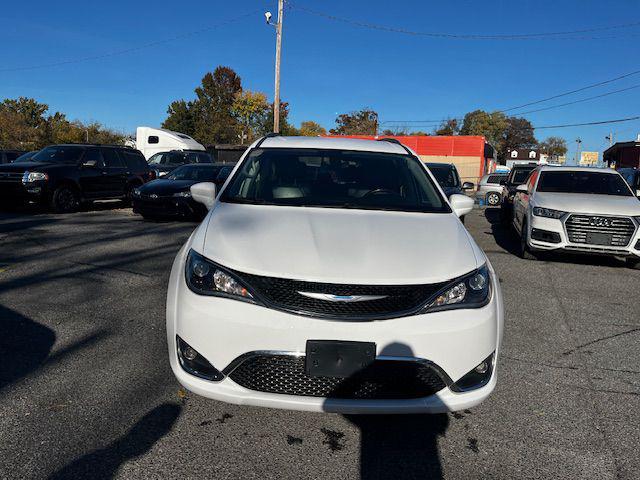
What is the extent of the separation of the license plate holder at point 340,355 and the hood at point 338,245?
307 millimetres

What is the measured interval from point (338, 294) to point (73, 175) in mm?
11491

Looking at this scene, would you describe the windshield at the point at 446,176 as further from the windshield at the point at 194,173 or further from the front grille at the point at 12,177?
the front grille at the point at 12,177

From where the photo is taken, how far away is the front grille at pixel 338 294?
2480mm

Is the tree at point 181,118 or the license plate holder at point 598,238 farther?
the tree at point 181,118

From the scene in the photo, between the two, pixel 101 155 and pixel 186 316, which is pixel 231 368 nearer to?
pixel 186 316

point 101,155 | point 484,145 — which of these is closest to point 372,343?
point 101,155

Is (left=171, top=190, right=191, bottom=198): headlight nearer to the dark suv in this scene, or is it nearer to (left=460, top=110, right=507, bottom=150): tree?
the dark suv

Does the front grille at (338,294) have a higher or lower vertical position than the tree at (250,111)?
lower

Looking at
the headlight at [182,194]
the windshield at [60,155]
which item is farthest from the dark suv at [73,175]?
the headlight at [182,194]

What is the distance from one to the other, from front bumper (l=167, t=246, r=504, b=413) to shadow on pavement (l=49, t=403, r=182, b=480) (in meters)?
0.43

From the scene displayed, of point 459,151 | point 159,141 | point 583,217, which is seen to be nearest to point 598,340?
point 583,217

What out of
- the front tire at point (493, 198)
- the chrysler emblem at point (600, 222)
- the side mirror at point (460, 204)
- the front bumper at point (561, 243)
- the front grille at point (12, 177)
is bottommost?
the front tire at point (493, 198)

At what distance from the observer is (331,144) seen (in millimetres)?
4465

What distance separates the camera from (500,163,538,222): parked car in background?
468 inches
